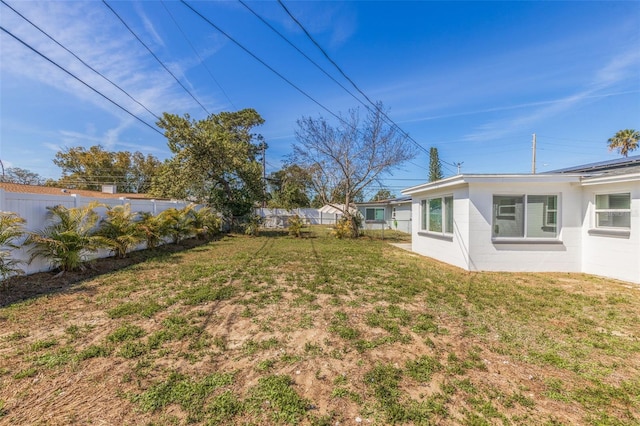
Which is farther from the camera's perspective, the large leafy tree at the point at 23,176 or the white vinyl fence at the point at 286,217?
the large leafy tree at the point at 23,176

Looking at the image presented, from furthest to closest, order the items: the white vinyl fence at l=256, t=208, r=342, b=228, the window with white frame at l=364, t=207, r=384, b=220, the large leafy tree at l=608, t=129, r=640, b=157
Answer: the window with white frame at l=364, t=207, r=384, b=220, the white vinyl fence at l=256, t=208, r=342, b=228, the large leafy tree at l=608, t=129, r=640, b=157

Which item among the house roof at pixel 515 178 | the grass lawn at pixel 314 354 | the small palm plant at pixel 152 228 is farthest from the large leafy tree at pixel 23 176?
the house roof at pixel 515 178

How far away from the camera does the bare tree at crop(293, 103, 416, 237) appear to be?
48.6ft

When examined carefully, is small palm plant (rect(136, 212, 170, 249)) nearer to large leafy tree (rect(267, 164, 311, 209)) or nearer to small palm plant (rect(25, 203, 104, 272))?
small palm plant (rect(25, 203, 104, 272))

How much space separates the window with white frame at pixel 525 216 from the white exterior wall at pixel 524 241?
0.46 feet

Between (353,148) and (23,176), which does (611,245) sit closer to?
(353,148)

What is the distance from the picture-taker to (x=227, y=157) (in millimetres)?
15570

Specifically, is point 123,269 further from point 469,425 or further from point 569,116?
point 569,116

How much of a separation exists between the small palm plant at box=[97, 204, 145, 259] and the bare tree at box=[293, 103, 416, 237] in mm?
9693

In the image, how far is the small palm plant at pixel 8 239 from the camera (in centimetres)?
464

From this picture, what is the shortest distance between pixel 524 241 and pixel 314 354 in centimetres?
700

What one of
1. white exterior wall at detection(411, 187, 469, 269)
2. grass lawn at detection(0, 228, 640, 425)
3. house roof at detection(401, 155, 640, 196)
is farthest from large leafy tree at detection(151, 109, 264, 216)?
house roof at detection(401, 155, 640, 196)

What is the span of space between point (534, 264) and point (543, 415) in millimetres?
6394

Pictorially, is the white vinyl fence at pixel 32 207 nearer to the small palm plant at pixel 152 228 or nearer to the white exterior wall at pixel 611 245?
the small palm plant at pixel 152 228
